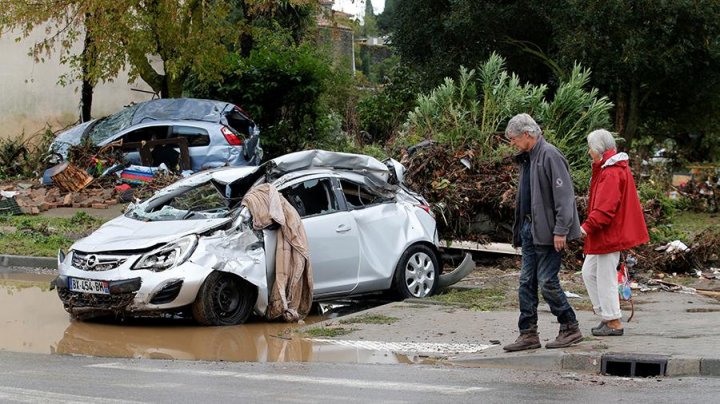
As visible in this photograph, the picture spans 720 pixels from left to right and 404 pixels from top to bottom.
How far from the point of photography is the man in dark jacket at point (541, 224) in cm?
877

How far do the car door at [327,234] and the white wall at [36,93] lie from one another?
19.2 metres

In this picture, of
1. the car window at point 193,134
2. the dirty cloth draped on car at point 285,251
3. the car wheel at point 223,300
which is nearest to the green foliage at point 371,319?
the dirty cloth draped on car at point 285,251

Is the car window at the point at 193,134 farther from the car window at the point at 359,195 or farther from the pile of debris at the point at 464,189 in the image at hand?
the car window at the point at 359,195

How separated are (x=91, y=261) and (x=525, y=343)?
4.34 meters

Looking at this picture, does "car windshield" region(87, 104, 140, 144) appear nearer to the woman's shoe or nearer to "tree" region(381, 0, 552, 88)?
"tree" region(381, 0, 552, 88)

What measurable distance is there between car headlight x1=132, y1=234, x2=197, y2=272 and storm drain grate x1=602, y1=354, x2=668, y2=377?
417 cm

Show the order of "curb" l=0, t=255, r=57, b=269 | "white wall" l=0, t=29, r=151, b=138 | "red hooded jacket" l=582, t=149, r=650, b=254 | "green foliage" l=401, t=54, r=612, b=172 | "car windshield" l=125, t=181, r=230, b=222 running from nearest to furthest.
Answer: "red hooded jacket" l=582, t=149, r=650, b=254
"car windshield" l=125, t=181, r=230, b=222
"green foliage" l=401, t=54, r=612, b=172
"curb" l=0, t=255, r=57, b=269
"white wall" l=0, t=29, r=151, b=138

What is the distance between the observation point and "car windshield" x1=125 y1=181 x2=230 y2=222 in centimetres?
1135

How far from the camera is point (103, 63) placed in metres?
23.9

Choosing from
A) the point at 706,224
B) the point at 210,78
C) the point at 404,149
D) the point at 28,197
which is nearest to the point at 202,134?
the point at 210,78

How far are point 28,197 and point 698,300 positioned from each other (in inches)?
542

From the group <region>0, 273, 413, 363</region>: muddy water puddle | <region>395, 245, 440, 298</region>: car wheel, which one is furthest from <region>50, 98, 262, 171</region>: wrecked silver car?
<region>0, 273, 413, 363</region>: muddy water puddle

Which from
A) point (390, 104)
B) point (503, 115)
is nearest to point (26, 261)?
point (503, 115)

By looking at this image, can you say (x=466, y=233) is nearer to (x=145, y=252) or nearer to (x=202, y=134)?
(x=145, y=252)
